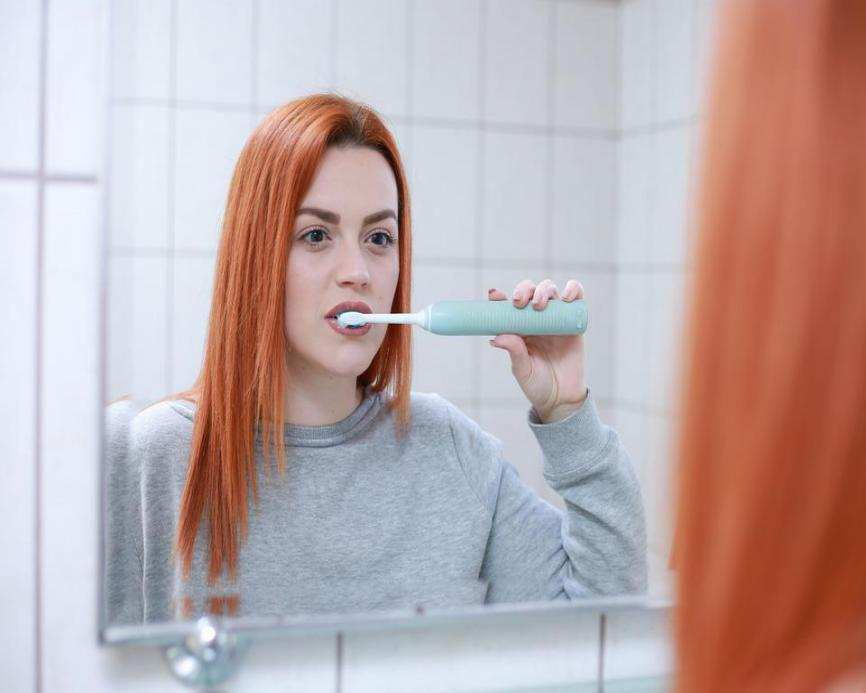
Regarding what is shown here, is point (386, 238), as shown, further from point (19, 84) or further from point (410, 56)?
point (19, 84)

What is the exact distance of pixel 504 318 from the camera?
0.70 metres

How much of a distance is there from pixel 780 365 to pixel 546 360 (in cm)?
33

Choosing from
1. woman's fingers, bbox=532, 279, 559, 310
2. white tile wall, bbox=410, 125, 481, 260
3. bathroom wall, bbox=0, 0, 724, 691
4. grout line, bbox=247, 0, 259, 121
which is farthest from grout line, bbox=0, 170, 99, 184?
woman's fingers, bbox=532, 279, 559, 310

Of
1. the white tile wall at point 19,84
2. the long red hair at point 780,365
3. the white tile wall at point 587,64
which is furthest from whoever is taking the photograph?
the white tile wall at point 587,64

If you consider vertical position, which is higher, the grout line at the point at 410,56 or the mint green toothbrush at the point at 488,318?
the grout line at the point at 410,56

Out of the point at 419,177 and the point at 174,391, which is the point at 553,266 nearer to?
the point at 419,177

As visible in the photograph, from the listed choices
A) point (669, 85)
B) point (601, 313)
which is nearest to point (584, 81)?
point (669, 85)

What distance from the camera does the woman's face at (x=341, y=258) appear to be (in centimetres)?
65

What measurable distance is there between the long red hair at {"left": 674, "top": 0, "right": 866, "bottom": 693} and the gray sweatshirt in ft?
0.94

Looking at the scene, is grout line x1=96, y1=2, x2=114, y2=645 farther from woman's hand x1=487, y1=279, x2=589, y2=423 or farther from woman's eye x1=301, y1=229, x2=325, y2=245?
woman's hand x1=487, y1=279, x2=589, y2=423

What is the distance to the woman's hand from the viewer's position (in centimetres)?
71

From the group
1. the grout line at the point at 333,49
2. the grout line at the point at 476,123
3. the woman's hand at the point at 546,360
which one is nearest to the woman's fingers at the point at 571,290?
the woman's hand at the point at 546,360

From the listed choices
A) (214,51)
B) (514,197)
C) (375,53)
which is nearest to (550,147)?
(514,197)

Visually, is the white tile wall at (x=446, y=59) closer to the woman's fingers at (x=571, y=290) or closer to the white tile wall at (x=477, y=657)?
the woman's fingers at (x=571, y=290)
